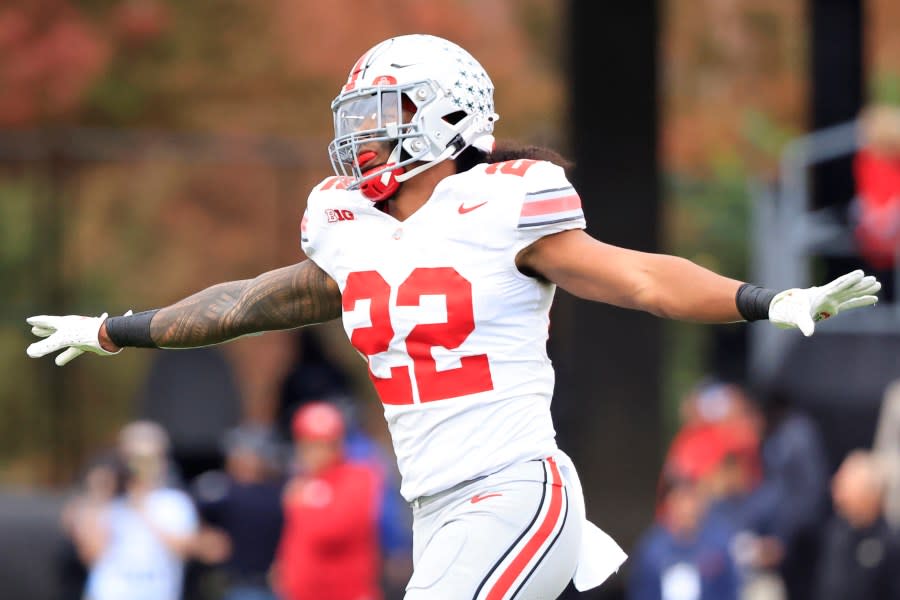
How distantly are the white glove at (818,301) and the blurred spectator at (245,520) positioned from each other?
681 cm

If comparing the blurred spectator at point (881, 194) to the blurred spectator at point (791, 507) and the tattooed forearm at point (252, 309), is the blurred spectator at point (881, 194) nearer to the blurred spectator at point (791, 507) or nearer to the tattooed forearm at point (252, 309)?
the blurred spectator at point (791, 507)

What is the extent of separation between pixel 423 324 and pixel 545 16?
15.1 metres

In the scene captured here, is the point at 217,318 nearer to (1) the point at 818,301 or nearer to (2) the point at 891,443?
(1) the point at 818,301

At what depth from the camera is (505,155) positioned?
4.90 metres

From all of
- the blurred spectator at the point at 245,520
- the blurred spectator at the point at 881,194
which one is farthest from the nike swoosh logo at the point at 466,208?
the blurred spectator at the point at 881,194

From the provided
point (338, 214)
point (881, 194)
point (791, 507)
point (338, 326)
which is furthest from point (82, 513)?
point (338, 214)

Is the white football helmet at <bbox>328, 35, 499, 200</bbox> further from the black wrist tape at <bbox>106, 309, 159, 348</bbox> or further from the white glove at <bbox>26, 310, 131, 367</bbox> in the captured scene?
the white glove at <bbox>26, 310, 131, 367</bbox>

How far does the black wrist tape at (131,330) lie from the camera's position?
5152 mm

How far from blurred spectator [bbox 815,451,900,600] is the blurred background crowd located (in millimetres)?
16

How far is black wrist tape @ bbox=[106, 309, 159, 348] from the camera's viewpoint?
515 centimetres

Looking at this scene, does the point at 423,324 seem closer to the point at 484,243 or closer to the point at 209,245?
the point at 484,243

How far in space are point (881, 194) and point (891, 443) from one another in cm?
183

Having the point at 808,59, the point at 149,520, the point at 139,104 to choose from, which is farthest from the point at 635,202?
the point at 139,104

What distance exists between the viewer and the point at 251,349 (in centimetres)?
1669
